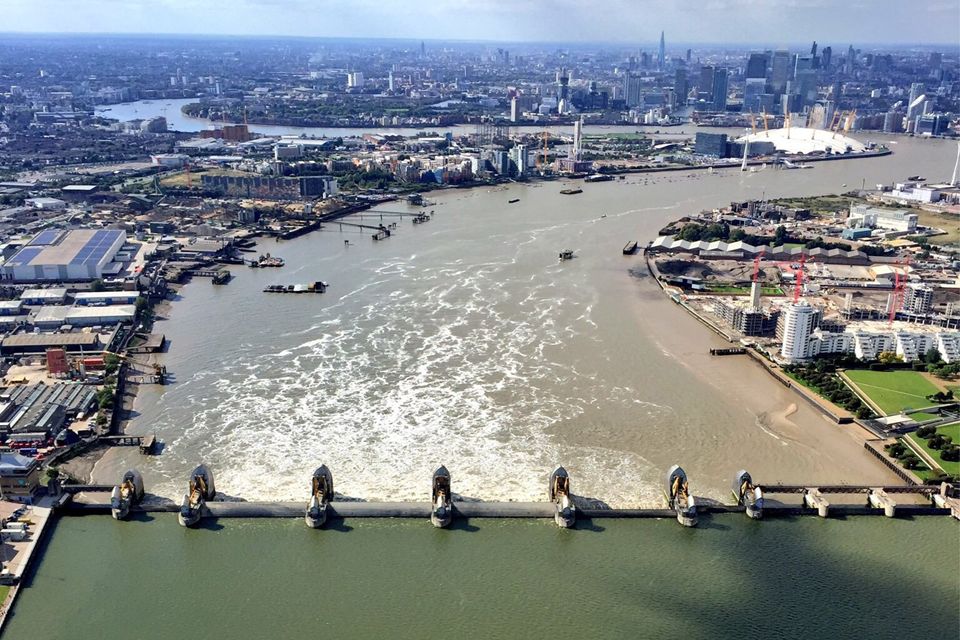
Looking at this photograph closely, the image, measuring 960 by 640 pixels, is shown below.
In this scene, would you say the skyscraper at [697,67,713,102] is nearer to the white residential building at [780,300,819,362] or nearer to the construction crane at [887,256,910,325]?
the construction crane at [887,256,910,325]

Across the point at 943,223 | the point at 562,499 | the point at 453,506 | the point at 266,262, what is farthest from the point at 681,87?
the point at 453,506

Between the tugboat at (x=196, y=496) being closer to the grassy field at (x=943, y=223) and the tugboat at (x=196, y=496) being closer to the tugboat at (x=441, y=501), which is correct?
the tugboat at (x=441, y=501)

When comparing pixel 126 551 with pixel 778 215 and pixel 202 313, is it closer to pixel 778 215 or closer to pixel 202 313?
pixel 202 313

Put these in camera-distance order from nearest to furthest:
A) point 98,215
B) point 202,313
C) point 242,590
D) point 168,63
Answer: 1. point 242,590
2. point 202,313
3. point 98,215
4. point 168,63

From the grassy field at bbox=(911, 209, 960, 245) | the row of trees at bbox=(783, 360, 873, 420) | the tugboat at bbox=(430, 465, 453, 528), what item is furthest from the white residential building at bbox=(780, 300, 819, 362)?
the grassy field at bbox=(911, 209, 960, 245)

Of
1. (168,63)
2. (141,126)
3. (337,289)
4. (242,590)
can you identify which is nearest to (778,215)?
(337,289)

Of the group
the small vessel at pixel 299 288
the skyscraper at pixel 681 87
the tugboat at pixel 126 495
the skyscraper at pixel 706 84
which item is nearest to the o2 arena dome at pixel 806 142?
the skyscraper at pixel 681 87
